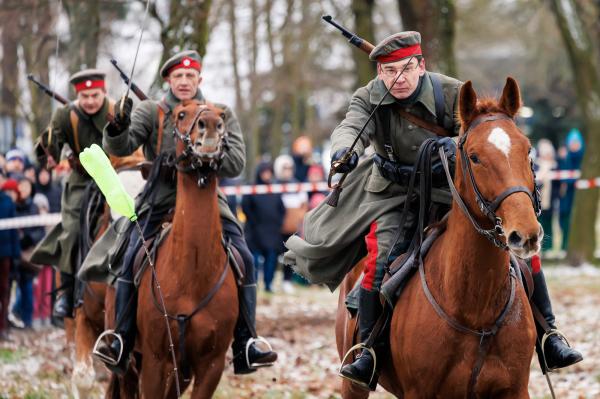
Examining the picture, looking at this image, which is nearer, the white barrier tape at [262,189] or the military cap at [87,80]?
the military cap at [87,80]

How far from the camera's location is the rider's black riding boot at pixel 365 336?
6.90m

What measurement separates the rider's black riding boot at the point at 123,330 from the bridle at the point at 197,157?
1.04 m

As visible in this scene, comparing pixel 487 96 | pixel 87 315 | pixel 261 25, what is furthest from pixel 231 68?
pixel 487 96

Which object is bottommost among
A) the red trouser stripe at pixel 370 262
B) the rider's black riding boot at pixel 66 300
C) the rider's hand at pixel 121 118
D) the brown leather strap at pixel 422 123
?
the rider's black riding boot at pixel 66 300

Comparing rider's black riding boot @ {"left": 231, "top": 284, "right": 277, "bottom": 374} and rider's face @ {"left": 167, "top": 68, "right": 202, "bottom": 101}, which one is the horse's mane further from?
rider's face @ {"left": 167, "top": 68, "right": 202, "bottom": 101}

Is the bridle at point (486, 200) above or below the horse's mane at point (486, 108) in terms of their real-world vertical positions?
below

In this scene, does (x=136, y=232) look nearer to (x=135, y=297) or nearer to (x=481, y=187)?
(x=135, y=297)

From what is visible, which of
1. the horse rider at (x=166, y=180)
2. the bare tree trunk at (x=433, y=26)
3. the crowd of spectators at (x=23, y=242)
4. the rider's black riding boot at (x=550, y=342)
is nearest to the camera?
the rider's black riding boot at (x=550, y=342)

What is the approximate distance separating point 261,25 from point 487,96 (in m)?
24.2

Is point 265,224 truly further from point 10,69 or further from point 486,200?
point 486,200

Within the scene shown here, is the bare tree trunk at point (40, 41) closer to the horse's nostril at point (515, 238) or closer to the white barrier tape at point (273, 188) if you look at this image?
the white barrier tape at point (273, 188)

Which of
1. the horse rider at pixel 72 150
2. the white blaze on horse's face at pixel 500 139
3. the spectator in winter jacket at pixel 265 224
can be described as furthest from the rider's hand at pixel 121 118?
the spectator in winter jacket at pixel 265 224

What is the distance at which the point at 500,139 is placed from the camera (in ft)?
18.8

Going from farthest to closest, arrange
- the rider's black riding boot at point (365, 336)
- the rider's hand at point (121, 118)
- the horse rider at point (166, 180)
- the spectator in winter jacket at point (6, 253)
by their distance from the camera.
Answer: the spectator in winter jacket at point (6, 253) → the horse rider at point (166, 180) → the rider's hand at point (121, 118) → the rider's black riding boot at point (365, 336)
